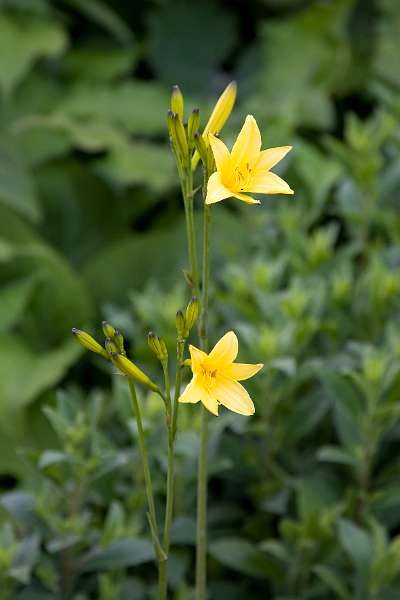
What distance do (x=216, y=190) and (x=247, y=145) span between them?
0.33 feet

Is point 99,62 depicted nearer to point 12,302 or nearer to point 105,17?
point 105,17

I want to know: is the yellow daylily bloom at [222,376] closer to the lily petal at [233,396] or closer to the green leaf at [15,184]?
the lily petal at [233,396]

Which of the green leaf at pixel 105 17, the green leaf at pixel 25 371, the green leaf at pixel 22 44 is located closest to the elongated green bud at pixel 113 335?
the green leaf at pixel 25 371

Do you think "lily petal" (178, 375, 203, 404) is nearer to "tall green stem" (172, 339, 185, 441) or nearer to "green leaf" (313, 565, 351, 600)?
"tall green stem" (172, 339, 185, 441)

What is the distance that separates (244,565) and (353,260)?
3.33 ft

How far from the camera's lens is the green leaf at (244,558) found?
5.18ft

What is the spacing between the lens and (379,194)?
221 cm

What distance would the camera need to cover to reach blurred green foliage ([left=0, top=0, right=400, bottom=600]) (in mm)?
1541

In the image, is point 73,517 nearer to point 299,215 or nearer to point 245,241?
point 299,215

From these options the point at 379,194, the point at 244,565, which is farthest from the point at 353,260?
the point at 244,565

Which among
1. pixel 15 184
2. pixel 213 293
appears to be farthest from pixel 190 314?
pixel 15 184

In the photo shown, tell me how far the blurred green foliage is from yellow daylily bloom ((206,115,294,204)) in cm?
55

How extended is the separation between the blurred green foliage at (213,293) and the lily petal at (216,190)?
62 centimetres

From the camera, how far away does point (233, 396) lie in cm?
98
